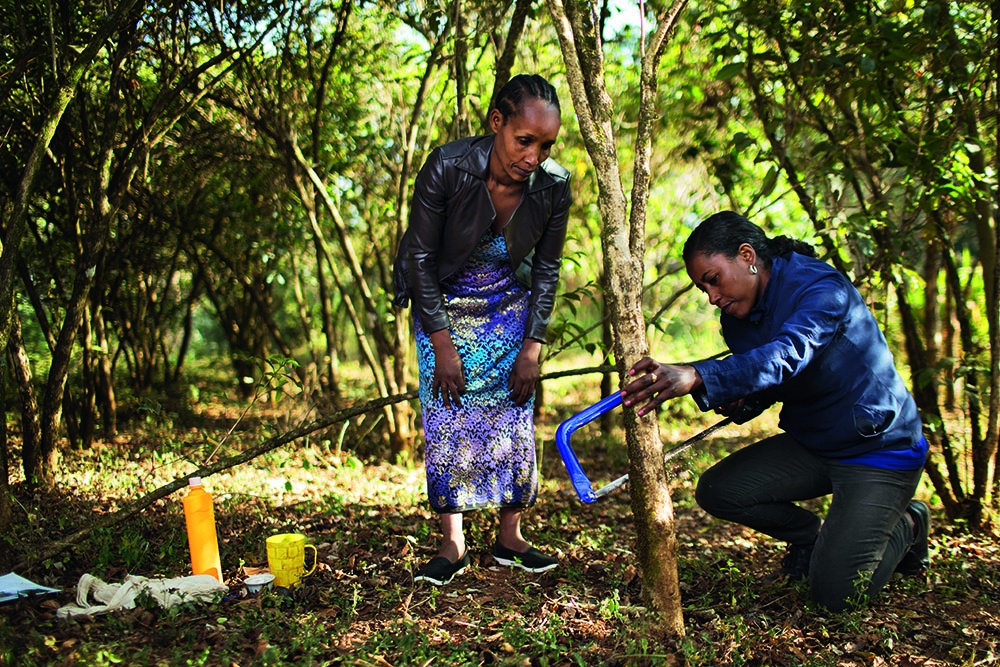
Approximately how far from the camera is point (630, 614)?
2.68 meters

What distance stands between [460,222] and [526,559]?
4.66 ft

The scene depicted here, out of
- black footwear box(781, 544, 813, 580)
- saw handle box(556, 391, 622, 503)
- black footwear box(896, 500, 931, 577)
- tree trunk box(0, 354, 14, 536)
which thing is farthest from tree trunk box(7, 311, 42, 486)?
black footwear box(896, 500, 931, 577)

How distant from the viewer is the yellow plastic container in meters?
3.00

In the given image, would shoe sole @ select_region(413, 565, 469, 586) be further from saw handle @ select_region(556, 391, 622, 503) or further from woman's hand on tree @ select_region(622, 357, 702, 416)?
woman's hand on tree @ select_region(622, 357, 702, 416)

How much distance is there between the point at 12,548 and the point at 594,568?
243cm

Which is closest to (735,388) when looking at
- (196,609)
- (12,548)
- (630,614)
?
(630,614)

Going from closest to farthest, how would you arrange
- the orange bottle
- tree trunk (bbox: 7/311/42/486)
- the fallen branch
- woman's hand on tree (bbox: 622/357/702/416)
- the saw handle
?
woman's hand on tree (bbox: 622/357/702/416), the saw handle, the orange bottle, the fallen branch, tree trunk (bbox: 7/311/42/486)

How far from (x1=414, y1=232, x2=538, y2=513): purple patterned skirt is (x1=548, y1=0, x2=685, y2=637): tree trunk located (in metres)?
0.73

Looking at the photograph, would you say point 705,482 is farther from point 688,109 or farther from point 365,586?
point 688,109

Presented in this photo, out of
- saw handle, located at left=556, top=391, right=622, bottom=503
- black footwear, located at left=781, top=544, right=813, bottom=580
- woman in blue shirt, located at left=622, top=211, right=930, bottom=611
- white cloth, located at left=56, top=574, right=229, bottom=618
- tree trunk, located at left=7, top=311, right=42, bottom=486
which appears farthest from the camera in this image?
tree trunk, located at left=7, top=311, right=42, bottom=486

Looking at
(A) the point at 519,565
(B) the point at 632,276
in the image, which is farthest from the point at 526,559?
(B) the point at 632,276

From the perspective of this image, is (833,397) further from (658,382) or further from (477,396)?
(477,396)

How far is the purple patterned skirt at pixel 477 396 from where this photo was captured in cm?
324

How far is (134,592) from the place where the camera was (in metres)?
2.80
